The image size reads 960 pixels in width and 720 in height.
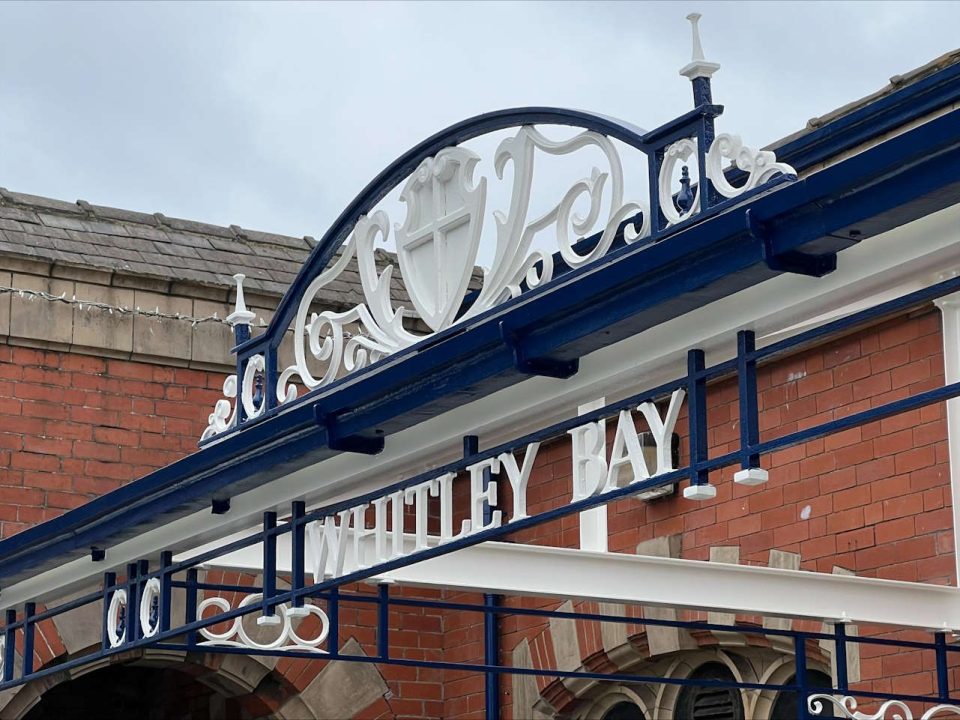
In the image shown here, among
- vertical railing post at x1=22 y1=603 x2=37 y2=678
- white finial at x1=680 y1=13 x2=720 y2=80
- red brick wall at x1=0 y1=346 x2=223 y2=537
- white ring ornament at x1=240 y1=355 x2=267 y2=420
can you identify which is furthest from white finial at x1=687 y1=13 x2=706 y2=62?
red brick wall at x1=0 y1=346 x2=223 y2=537

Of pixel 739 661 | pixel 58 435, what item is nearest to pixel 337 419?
pixel 739 661

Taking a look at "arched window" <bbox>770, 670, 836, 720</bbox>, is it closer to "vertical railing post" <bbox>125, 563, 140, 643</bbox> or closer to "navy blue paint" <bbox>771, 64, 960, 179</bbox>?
"vertical railing post" <bbox>125, 563, 140, 643</bbox>

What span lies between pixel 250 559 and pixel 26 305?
156 inches

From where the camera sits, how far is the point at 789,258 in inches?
175

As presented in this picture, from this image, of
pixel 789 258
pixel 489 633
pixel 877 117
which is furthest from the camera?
pixel 489 633

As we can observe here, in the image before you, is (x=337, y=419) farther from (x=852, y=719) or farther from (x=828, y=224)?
(x=852, y=719)

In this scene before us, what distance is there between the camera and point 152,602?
25.6 feet

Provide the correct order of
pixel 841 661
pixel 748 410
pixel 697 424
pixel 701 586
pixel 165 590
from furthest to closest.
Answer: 1. pixel 701 586
2. pixel 841 661
3. pixel 165 590
4. pixel 697 424
5. pixel 748 410

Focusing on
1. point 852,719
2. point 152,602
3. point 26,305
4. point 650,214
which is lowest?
point 852,719

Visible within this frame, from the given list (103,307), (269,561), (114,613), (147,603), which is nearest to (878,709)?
(269,561)

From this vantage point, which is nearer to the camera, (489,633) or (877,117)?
(877,117)

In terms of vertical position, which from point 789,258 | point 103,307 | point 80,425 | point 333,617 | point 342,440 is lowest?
point 333,617

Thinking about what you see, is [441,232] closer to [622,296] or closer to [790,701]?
[622,296]

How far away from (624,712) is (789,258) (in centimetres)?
647
